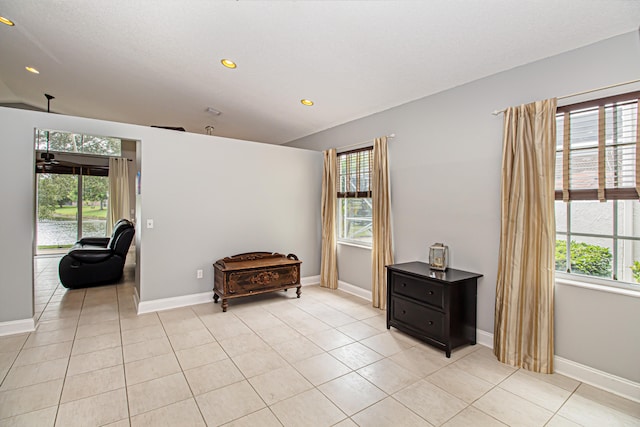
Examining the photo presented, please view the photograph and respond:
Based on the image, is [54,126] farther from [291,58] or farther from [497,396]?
[497,396]

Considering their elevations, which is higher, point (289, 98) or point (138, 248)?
point (289, 98)

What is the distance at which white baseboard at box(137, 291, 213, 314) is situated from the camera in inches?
145

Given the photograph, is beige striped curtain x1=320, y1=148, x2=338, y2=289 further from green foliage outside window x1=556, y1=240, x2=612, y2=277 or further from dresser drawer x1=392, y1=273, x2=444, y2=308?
green foliage outside window x1=556, y1=240, x2=612, y2=277

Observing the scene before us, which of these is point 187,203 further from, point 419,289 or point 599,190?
point 599,190

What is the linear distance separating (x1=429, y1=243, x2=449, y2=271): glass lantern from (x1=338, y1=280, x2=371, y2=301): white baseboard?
136 cm

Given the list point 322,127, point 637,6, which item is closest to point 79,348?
point 322,127

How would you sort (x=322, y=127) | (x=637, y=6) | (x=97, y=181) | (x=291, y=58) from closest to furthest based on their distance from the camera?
(x=637, y=6) < (x=291, y=58) < (x=322, y=127) < (x=97, y=181)

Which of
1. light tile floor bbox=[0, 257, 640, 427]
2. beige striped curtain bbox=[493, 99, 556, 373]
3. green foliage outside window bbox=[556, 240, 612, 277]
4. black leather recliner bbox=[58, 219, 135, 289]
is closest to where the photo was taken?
light tile floor bbox=[0, 257, 640, 427]

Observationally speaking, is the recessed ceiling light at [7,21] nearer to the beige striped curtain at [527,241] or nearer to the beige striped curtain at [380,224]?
the beige striped curtain at [380,224]

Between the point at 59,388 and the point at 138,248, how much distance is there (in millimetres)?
1929

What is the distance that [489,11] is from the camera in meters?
2.09

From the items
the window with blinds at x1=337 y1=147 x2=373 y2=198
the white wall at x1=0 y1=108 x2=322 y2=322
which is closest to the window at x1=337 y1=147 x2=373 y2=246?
the window with blinds at x1=337 y1=147 x2=373 y2=198

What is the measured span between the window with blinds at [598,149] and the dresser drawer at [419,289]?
1.29m

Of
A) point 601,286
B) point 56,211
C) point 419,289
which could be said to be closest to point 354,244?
point 419,289
